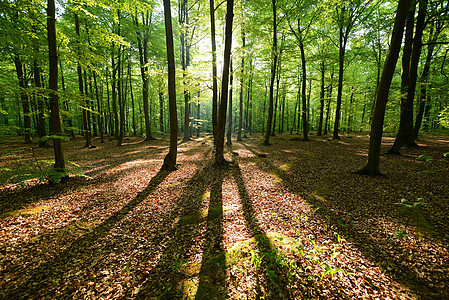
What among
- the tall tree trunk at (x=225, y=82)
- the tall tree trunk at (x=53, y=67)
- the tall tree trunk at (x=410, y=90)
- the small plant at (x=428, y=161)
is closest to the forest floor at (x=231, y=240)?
the small plant at (x=428, y=161)

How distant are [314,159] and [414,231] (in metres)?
6.85

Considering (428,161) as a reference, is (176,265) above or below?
below

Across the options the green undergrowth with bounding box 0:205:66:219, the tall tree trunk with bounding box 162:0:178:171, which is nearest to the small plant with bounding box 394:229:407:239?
the tall tree trunk with bounding box 162:0:178:171

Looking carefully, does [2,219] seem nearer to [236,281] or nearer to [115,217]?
[115,217]

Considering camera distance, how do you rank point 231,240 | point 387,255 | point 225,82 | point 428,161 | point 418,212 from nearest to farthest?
point 387,255 < point 231,240 < point 418,212 < point 428,161 < point 225,82

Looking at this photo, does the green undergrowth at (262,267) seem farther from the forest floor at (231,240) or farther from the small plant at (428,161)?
the small plant at (428,161)

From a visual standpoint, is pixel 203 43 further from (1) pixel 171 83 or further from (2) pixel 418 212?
(2) pixel 418 212

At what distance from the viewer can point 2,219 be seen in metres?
4.12

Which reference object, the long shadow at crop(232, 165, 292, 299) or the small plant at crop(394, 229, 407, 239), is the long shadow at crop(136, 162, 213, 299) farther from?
the small plant at crop(394, 229, 407, 239)

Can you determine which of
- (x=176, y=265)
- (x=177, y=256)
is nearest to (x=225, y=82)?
(x=177, y=256)

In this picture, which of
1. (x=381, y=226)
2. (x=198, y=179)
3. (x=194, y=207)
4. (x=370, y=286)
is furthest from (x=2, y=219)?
(x=381, y=226)

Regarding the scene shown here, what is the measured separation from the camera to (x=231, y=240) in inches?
147

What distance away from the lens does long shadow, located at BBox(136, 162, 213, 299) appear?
2701 mm

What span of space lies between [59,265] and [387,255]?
6280 millimetres
